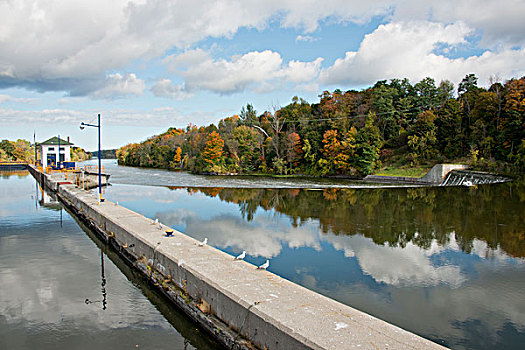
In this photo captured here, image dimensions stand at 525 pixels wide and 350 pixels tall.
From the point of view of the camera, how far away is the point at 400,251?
12.2m

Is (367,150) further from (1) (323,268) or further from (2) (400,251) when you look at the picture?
(1) (323,268)

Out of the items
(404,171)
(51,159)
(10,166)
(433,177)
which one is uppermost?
(51,159)

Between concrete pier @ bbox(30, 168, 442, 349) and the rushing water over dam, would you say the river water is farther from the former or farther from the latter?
the rushing water over dam

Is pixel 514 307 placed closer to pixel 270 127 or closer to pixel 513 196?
pixel 513 196

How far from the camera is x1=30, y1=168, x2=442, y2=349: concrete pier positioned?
493 cm

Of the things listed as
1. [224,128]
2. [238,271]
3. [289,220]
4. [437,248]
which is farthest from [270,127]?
[238,271]

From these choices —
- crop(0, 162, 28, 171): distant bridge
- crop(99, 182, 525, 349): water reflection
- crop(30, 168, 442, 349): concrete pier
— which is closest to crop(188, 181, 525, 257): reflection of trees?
crop(99, 182, 525, 349): water reflection

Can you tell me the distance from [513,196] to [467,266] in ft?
63.9

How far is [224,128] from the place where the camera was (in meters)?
75.2

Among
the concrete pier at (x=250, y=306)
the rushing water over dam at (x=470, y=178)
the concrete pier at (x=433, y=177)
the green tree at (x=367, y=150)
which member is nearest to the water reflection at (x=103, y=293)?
the concrete pier at (x=250, y=306)

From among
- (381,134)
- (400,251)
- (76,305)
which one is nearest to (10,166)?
(381,134)

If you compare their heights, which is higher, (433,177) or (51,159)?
(51,159)

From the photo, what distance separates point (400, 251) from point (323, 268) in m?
3.54

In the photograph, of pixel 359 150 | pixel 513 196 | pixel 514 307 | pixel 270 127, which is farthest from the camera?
pixel 270 127
